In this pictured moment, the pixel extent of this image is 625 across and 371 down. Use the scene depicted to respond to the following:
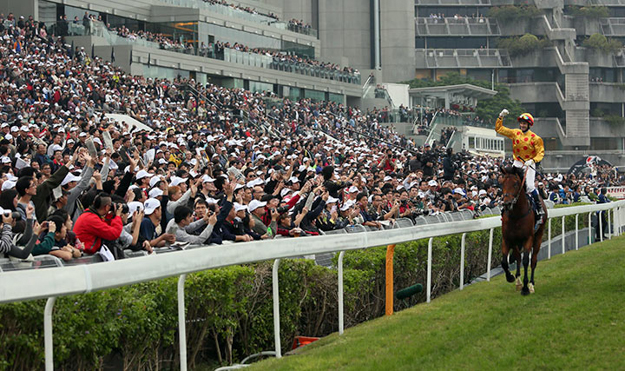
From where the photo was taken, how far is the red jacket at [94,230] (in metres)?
7.54

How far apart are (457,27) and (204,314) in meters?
86.4

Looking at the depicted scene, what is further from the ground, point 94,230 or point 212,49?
point 212,49

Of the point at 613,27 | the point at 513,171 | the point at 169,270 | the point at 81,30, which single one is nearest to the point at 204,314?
the point at 169,270

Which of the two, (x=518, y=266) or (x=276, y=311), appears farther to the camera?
(x=518, y=266)

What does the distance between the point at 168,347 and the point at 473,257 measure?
312 inches

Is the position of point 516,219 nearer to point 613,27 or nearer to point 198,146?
point 198,146

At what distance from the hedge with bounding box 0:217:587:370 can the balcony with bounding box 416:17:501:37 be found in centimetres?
8133

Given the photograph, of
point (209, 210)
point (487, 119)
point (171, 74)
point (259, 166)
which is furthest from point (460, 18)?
point (209, 210)

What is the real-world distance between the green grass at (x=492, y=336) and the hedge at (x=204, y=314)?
40 cm

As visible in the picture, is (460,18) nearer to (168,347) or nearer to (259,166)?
(259,166)

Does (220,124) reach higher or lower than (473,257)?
higher

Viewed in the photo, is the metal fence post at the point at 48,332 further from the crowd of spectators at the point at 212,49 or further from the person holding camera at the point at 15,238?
the crowd of spectators at the point at 212,49

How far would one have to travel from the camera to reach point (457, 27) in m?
89.9

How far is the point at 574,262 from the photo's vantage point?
13.4m
